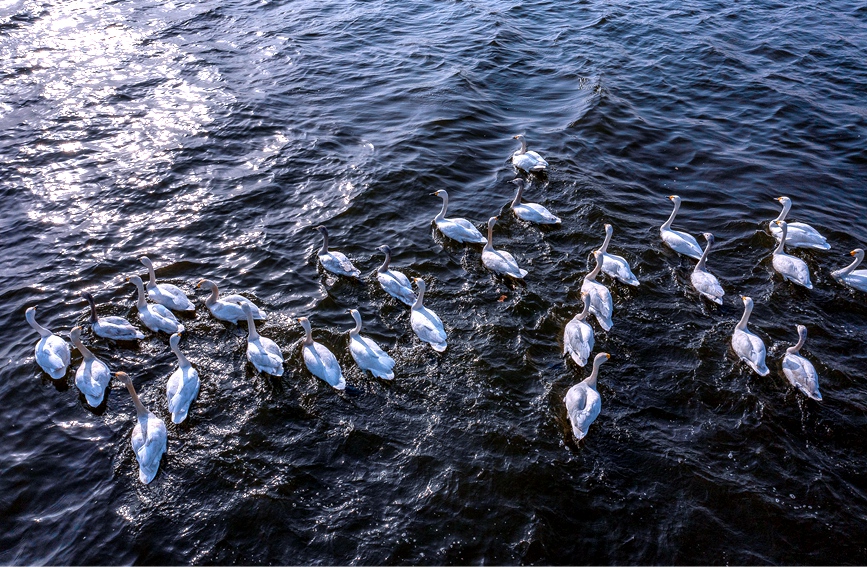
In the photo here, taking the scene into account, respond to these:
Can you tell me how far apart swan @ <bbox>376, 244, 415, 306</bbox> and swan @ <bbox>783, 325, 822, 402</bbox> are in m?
6.36

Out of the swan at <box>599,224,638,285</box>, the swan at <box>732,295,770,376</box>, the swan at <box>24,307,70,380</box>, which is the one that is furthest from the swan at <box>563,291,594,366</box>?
the swan at <box>24,307,70,380</box>

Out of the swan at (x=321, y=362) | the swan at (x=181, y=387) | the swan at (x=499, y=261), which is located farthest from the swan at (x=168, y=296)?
the swan at (x=499, y=261)

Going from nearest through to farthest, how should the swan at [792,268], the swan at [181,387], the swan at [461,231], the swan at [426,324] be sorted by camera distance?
the swan at [181,387], the swan at [426,324], the swan at [792,268], the swan at [461,231]

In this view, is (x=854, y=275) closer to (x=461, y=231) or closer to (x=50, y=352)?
(x=461, y=231)

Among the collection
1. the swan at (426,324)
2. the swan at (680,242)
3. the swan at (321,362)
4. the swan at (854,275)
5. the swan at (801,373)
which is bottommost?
the swan at (854,275)

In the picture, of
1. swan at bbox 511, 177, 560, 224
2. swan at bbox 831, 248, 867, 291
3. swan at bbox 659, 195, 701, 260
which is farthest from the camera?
swan at bbox 511, 177, 560, 224

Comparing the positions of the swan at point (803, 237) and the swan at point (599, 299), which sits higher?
the swan at point (599, 299)

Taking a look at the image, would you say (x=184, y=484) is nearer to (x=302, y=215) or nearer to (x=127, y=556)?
(x=127, y=556)

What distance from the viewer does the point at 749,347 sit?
9.49m

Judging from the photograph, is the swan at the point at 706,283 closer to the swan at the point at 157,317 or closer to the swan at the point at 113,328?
the swan at the point at 157,317

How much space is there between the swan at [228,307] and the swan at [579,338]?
5457 millimetres

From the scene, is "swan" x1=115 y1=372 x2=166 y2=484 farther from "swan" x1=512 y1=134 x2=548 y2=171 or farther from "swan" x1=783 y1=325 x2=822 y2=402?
"swan" x1=512 y1=134 x2=548 y2=171

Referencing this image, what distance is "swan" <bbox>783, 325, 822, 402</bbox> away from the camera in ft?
29.4

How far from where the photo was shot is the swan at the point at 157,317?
34.2 feet
